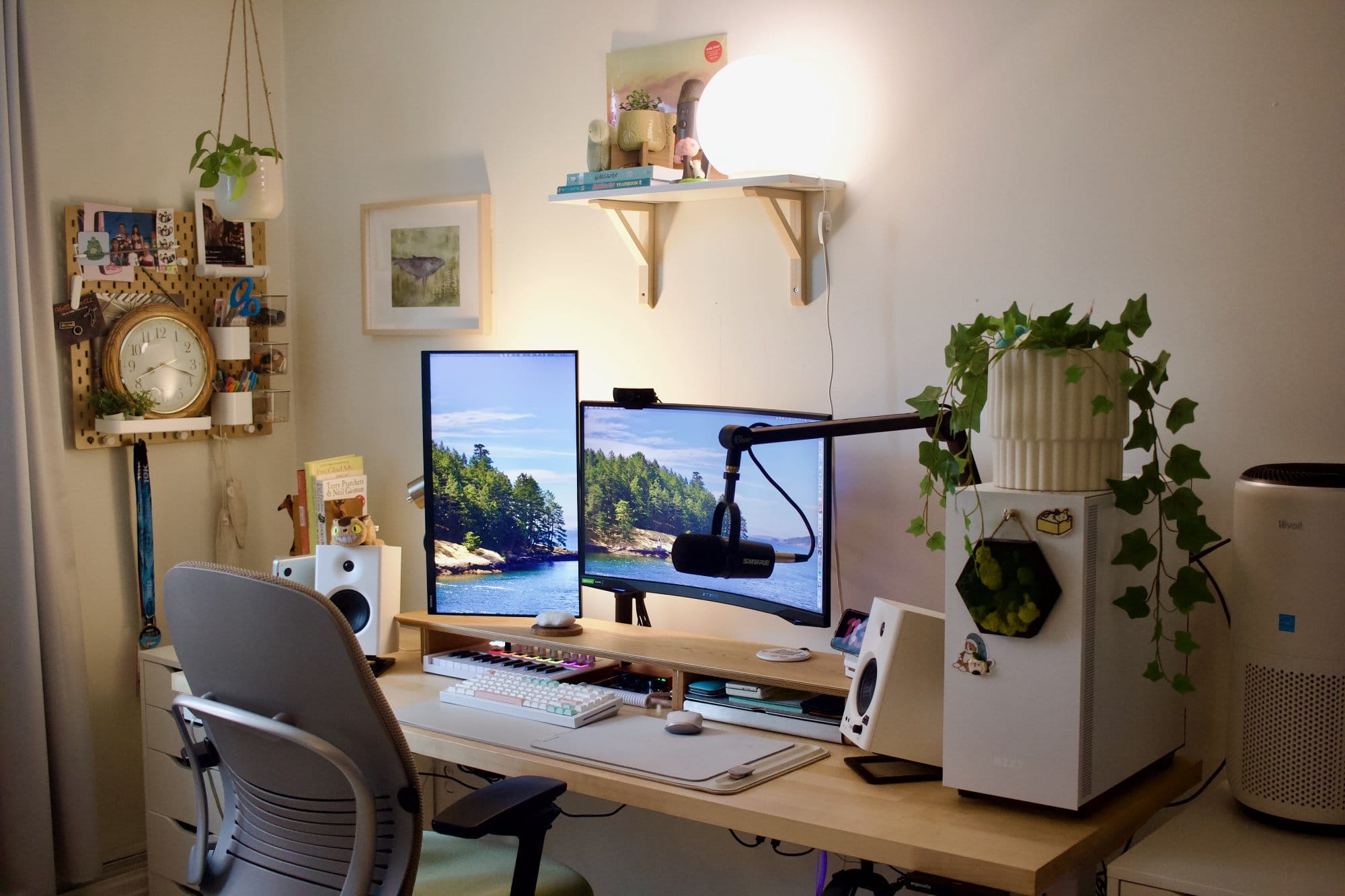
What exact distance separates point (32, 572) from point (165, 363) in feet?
1.91

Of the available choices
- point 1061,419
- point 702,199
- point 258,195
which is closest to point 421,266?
point 258,195

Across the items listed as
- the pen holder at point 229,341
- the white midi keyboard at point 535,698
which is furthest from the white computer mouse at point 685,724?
the pen holder at point 229,341

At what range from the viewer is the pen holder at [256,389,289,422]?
3.05 m

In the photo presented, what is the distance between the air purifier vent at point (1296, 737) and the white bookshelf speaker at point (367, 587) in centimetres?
164

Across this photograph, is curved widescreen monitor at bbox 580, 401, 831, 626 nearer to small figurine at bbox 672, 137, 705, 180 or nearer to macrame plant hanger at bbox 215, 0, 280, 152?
small figurine at bbox 672, 137, 705, 180

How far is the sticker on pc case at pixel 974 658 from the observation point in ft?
5.06

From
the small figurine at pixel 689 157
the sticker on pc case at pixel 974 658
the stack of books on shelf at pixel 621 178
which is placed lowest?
the sticker on pc case at pixel 974 658

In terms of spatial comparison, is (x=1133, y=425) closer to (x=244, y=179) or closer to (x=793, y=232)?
(x=793, y=232)

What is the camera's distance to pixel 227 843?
1722 mm

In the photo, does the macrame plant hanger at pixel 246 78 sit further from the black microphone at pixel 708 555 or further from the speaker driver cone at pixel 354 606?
the black microphone at pixel 708 555

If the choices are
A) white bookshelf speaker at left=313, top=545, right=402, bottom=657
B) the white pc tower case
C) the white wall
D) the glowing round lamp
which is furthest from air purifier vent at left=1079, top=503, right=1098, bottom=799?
the white wall

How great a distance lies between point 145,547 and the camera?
282cm

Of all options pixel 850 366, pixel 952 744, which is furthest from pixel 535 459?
pixel 952 744

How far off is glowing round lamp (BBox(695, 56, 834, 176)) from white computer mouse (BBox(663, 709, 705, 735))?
3.23 ft
